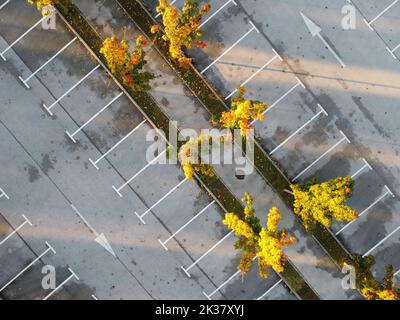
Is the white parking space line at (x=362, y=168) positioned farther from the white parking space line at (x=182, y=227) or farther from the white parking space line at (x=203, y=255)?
the white parking space line at (x=182, y=227)

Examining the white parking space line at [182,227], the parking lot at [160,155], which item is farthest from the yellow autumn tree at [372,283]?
the white parking space line at [182,227]

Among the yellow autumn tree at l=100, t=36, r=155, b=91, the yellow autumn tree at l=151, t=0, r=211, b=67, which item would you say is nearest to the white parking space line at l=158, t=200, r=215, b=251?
the yellow autumn tree at l=100, t=36, r=155, b=91

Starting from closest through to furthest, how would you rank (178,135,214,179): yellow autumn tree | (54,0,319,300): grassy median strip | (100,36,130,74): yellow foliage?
(100,36,130,74): yellow foliage
(178,135,214,179): yellow autumn tree
(54,0,319,300): grassy median strip

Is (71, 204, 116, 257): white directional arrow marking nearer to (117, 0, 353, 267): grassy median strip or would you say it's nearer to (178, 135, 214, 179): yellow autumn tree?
(178, 135, 214, 179): yellow autumn tree

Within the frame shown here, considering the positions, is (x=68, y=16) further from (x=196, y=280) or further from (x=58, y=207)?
(x=196, y=280)

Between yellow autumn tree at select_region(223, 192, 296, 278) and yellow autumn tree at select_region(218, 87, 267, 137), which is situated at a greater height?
yellow autumn tree at select_region(218, 87, 267, 137)

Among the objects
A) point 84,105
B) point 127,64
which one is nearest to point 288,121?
point 127,64
